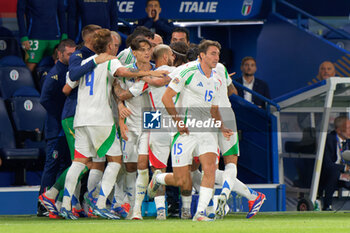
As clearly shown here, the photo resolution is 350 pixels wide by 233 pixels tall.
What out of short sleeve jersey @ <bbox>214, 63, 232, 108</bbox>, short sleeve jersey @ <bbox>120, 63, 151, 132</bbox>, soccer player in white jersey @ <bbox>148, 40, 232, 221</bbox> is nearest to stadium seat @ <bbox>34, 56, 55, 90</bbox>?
short sleeve jersey @ <bbox>120, 63, 151, 132</bbox>

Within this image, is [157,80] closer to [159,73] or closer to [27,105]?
[159,73]

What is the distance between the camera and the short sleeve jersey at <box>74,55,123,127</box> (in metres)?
9.28

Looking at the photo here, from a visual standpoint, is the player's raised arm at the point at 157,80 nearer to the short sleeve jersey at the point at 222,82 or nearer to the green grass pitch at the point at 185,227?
the short sleeve jersey at the point at 222,82

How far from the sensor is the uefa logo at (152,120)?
31.2 ft

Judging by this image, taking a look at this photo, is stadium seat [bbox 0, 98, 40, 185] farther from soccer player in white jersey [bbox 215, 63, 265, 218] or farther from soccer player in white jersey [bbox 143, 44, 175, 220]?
soccer player in white jersey [bbox 215, 63, 265, 218]

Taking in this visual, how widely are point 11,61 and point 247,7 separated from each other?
4.85 m

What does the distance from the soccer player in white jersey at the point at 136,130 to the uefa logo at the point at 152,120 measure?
0.08 metres

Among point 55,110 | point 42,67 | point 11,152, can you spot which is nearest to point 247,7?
point 42,67

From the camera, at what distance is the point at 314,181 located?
12758mm

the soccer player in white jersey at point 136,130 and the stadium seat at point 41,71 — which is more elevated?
the stadium seat at point 41,71

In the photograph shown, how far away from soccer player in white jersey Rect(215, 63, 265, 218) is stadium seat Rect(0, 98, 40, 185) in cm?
359

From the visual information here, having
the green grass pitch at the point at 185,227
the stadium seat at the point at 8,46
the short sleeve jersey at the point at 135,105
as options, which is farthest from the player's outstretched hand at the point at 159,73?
the stadium seat at the point at 8,46

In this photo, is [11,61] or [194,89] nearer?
[194,89]

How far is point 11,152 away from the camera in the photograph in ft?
38.9
